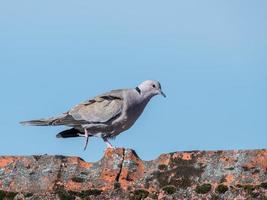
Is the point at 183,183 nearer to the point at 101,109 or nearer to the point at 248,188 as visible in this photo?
the point at 248,188

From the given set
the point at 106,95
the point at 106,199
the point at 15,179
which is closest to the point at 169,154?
the point at 106,199

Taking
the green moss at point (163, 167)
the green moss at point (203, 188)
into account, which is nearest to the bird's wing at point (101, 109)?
the green moss at point (163, 167)

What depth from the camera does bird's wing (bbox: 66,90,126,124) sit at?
14.1 meters

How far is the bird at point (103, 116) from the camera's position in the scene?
554 inches

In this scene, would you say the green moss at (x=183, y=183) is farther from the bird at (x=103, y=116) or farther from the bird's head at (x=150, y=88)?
the bird's head at (x=150, y=88)

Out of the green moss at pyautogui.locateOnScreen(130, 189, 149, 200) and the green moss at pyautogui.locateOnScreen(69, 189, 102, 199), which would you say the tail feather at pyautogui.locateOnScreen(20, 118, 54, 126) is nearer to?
the green moss at pyautogui.locateOnScreen(69, 189, 102, 199)

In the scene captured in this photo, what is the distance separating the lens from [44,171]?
10867 mm

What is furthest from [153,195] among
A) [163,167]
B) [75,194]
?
[75,194]

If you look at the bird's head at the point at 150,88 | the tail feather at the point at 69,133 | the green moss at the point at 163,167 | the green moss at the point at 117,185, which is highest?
the bird's head at the point at 150,88

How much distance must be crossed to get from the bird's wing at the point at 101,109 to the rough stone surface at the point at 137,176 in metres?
3.09

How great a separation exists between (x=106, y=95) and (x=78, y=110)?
567mm

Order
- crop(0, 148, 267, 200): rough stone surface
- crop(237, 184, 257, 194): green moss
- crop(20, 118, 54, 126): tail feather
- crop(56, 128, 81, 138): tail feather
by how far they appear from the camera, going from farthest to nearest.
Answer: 1. crop(20, 118, 54, 126): tail feather
2. crop(56, 128, 81, 138): tail feather
3. crop(0, 148, 267, 200): rough stone surface
4. crop(237, 184, 257, 194): green moss

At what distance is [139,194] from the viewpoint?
10.2 metres

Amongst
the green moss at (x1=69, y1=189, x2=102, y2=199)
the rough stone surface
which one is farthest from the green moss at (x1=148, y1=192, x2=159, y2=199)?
the green moss at (x1=69, y1=189, x2=102, y2=199)
